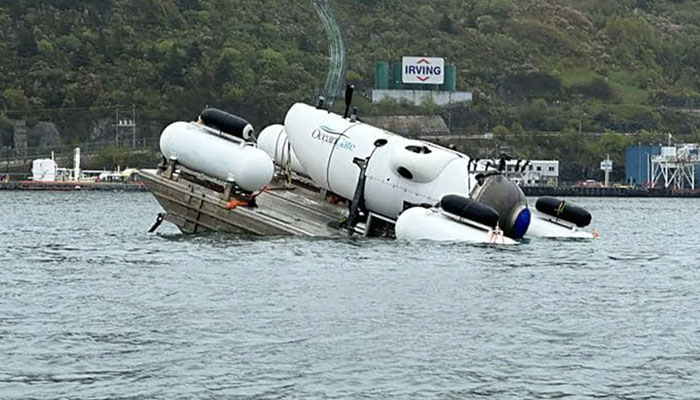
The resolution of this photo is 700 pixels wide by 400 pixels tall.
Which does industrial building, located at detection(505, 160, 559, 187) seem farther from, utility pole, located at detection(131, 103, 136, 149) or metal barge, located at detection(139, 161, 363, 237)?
metal barge, located at detection(139, 161, 363, 237)

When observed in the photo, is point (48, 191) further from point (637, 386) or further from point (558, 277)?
point (637, 386)

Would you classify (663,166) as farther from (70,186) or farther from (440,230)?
(440,230)

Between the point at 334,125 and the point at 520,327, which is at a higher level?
the point at 334,125

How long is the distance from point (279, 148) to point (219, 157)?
19.9 ft

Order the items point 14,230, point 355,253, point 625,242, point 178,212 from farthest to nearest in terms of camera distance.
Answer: point 14,230 < point 625,242 < point 178,212 < point 355,253

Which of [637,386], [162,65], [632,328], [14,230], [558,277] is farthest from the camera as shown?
Answer: [162,65]

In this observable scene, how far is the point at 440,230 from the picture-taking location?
157 ft


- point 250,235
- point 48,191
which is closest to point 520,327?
point 250,235

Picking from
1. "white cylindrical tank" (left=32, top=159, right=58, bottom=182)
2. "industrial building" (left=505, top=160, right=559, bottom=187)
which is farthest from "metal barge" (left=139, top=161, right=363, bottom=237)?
"industrial building" (left=505, top=160, right=559, bottom=187)

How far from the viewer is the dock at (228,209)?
166 ft

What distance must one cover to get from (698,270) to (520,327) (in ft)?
53.7

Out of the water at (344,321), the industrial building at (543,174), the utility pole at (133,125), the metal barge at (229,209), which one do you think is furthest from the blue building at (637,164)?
the metal barge at (229,209)

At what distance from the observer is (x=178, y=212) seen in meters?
52.1

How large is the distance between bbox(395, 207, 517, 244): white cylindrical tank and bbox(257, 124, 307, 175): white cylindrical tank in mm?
7647
